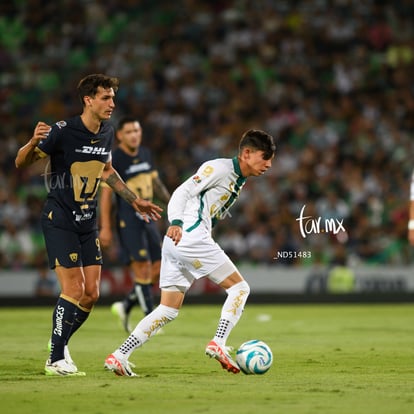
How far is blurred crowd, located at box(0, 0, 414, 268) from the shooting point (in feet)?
66.7

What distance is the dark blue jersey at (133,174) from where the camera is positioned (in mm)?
13102

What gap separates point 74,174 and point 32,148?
0.53 m

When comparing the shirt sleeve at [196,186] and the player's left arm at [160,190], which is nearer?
the shirt sleeve at [196,186]

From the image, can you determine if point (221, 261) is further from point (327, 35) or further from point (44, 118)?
point (327, 35)

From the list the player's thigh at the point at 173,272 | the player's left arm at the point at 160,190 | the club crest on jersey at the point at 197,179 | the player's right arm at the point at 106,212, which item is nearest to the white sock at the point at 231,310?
the player's thigh at the point at 173,272

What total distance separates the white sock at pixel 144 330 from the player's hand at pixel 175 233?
0.63m

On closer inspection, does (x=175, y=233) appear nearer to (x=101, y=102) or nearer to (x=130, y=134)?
(x=101, y=102)

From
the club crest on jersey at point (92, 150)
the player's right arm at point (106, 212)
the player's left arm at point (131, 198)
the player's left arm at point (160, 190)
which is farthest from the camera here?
the player's left arm at point (160, 190)

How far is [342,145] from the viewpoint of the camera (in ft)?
76.1

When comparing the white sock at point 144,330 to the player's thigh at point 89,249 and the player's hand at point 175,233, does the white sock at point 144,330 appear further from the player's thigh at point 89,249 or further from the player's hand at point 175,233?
the player's thigh at point 89,249

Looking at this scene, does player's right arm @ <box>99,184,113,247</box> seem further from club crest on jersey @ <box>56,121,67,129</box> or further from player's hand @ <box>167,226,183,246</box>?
player's hand @ <box>167,226,183,246</box>

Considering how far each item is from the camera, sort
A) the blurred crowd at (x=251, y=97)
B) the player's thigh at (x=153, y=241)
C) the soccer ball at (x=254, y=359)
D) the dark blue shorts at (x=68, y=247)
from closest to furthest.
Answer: the soccer ball at (x=254, y=359)
the dark blue shorts at (x=68, y=247)
the player's thigh at (x=153, y=241)
the blurred crowd at (x=251, y=97)

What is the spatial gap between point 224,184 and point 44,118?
50.2 ft

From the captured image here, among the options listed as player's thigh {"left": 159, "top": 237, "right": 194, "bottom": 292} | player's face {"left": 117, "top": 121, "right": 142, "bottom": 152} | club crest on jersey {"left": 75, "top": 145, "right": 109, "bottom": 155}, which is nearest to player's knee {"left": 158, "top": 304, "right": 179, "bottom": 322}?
player's thigh {"left": 159, "top": 237, "right": 194, "bottom": 292}
